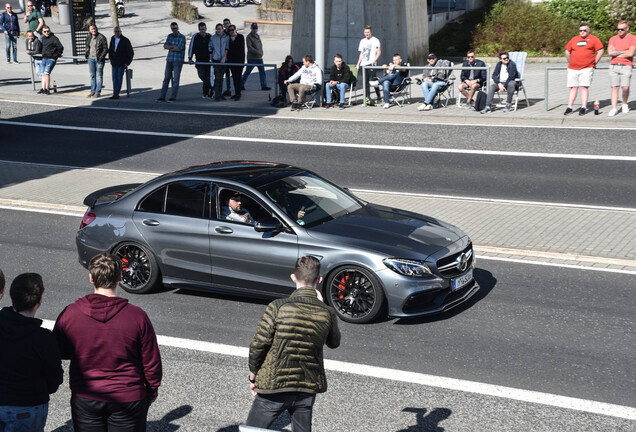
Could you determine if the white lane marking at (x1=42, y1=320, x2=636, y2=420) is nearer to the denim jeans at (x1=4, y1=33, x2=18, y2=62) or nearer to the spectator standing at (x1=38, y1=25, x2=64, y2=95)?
the spectator standing at (x1=38, y1=25, x2=64, y2=95)

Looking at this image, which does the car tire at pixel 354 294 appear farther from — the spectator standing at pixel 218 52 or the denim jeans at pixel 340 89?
the spectator standing at pixel 218 52

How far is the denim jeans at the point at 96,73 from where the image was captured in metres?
25.5

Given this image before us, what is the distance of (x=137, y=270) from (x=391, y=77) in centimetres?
1404

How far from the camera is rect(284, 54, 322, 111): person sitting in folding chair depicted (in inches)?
898

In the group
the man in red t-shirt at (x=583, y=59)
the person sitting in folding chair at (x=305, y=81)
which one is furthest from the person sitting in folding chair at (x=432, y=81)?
the man in red t-shirt at (x=583, y=59)

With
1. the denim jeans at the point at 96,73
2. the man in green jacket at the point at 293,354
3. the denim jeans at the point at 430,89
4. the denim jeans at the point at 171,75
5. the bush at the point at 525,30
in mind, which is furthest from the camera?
the bush at the point at 525,30

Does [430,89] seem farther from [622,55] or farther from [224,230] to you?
[224,230]

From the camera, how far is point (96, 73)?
85.7ft

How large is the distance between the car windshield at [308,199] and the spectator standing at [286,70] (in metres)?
13.4

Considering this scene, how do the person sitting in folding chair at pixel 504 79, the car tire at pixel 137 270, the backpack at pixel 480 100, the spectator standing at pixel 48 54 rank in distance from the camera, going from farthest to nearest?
the spectator standing at pixel 48 54 → the backpack at pixel 480 100 → the person sitting in folding chair at pixel 504 79 → the car tire at pixel 137 270

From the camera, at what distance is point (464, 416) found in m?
6.96

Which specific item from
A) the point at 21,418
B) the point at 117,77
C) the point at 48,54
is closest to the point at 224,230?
the point at 21,418

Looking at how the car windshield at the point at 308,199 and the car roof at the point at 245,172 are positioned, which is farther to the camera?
the car roof at the point at 245,172

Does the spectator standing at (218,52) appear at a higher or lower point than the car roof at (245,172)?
higher
